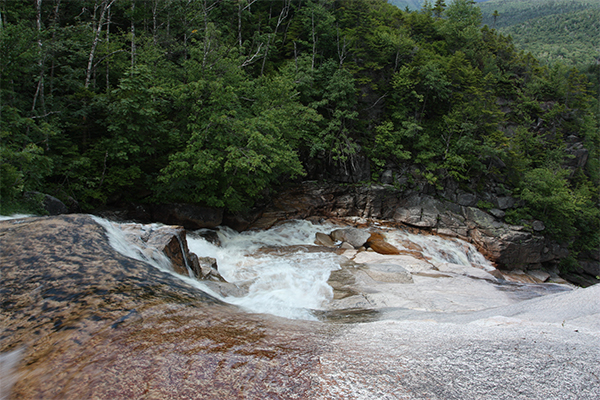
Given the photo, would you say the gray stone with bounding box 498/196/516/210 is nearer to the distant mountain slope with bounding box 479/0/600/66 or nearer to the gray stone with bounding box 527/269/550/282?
the gray stone with bounding box 527/269/550/282

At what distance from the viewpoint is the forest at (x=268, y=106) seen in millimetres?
11625

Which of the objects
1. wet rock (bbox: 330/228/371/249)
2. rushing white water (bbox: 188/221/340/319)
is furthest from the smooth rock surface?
wet rock (bbox: 330/228/371/249)

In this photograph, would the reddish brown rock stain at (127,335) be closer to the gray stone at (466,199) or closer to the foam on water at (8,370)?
the foam on water at (8,370)

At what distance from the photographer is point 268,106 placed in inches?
649

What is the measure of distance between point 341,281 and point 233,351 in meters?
6.71

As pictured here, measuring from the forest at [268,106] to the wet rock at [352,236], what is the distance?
13.7 ft

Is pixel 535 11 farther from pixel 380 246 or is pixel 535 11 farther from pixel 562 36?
pixel 380 246

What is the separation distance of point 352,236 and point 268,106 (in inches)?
331

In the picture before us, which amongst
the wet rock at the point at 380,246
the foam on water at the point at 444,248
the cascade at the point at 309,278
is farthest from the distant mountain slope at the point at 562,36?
the cascade at the point at 309,278

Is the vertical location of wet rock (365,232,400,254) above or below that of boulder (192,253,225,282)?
below

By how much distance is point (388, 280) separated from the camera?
9531 millimetres

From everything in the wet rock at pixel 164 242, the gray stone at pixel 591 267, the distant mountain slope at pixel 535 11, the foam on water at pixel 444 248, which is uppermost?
the distant mountain slope at pixel 535 11

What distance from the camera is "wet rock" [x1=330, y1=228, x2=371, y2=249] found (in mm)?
15828

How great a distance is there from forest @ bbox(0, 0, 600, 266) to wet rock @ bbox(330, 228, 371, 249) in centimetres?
417
